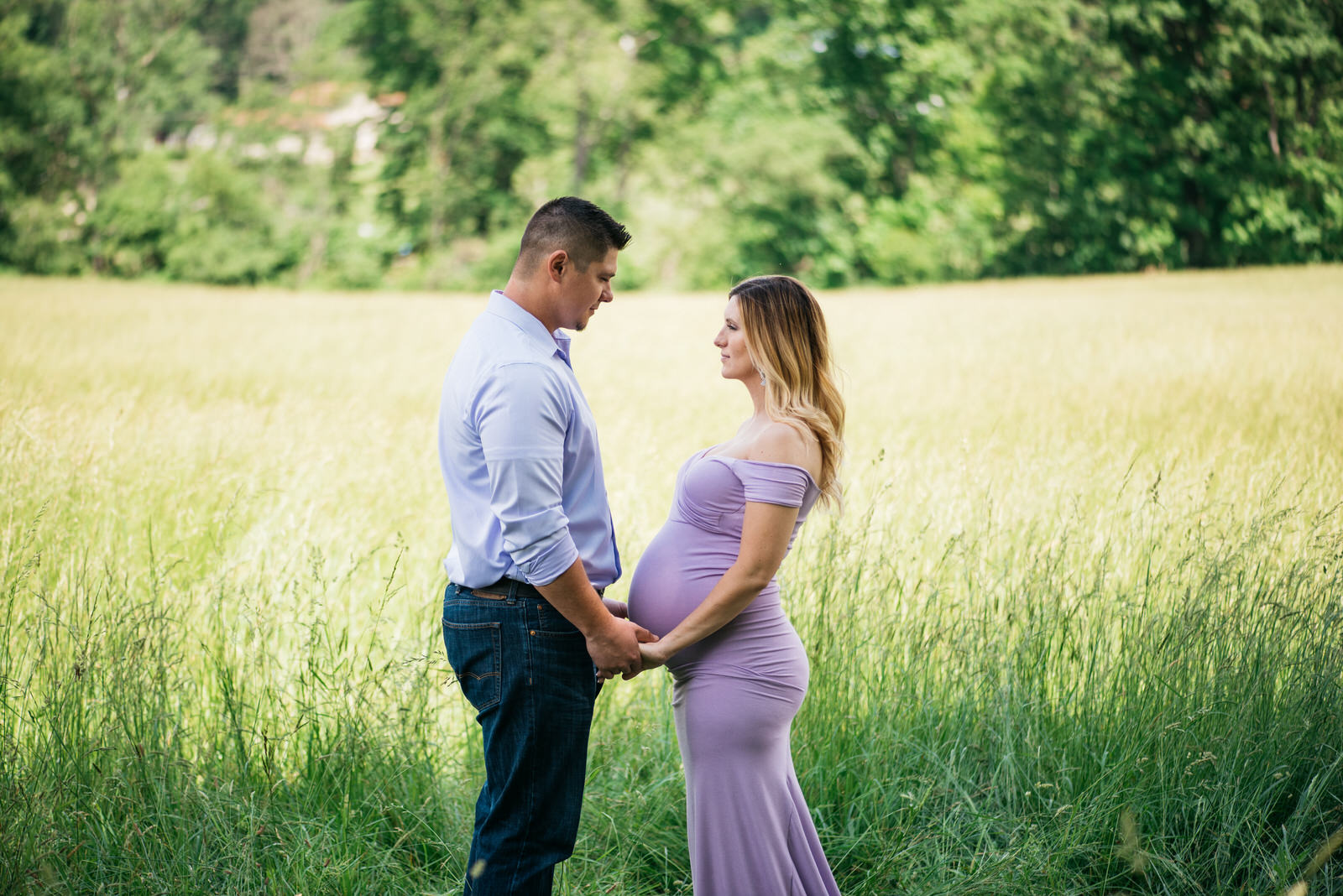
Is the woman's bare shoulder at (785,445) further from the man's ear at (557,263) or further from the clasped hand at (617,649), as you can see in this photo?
the man's ear at (557,263)

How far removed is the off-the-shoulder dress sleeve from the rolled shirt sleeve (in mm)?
516

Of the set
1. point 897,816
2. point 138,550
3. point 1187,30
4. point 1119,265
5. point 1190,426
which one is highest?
point 1187,30

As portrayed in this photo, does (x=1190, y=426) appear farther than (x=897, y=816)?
Yes

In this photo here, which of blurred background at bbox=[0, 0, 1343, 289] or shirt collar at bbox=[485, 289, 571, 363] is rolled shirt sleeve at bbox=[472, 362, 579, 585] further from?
blurred background at bbox=[0, 0, 1343, 289]

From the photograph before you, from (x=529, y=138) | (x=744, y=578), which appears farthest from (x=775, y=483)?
(x=529, y=138)

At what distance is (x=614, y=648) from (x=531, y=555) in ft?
1.14

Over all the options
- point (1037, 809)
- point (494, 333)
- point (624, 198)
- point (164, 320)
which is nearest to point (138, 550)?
point (494, 333)

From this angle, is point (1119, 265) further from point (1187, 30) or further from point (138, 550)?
point (138, 550)

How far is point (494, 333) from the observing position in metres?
2.54

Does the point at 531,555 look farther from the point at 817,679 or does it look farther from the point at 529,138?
the point at 529,138

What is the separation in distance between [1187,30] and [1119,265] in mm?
14427

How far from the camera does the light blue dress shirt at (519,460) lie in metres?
2.39

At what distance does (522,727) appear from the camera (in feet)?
8.29

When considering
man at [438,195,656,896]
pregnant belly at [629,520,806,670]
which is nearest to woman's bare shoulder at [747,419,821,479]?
pregnant belly at [629,520,806,670]
